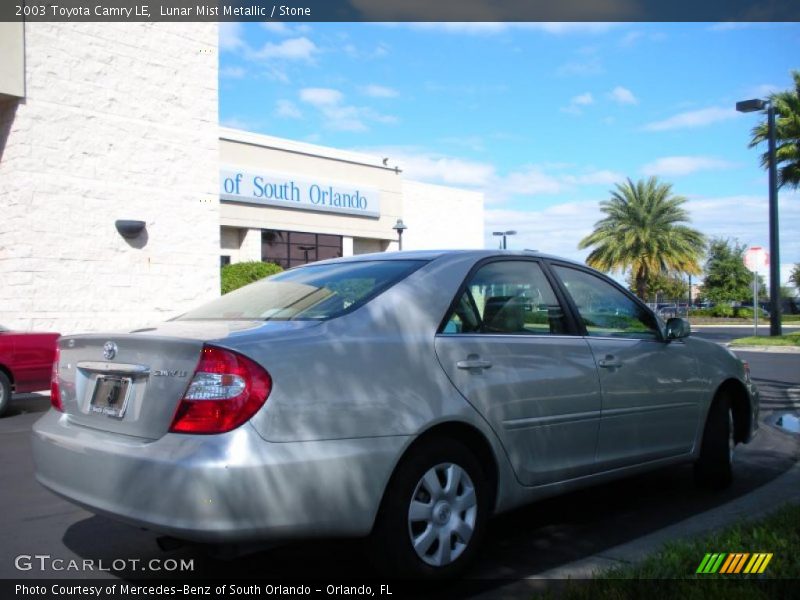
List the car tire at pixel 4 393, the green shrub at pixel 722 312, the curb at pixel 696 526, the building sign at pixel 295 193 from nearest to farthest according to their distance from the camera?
the curb at pixel 696 526 → the car tire at pixel 4 393 → the building sign at pixel 295 193 → the green shrub at pixel 722 312

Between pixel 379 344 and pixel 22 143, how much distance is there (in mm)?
11281

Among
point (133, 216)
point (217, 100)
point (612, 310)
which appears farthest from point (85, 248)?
point (612, 310)

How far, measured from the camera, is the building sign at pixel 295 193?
82.9ft

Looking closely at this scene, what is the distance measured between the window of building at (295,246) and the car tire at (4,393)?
16257mm

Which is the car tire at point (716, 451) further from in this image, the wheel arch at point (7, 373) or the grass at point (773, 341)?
the grass at point (773, 341)

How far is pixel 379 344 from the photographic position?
3.56 meters

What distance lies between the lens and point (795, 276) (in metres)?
73.9

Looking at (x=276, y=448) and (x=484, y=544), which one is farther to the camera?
(x=484, y=544)

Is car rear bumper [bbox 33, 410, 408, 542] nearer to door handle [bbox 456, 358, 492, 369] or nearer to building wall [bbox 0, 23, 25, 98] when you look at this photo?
door handle [bbox 456, 358, 492, 369]

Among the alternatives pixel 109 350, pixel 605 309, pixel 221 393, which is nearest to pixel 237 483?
pixel 221 393

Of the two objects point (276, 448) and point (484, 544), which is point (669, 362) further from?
point (276, 448)

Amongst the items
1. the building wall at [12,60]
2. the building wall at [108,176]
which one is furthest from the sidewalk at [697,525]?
the building wall at [12,60]

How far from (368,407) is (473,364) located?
2.35 ft

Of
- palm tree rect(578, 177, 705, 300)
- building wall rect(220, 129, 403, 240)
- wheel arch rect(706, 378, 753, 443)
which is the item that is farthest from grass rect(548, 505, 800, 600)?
palm tree rect(578, 177, 705, 300)
